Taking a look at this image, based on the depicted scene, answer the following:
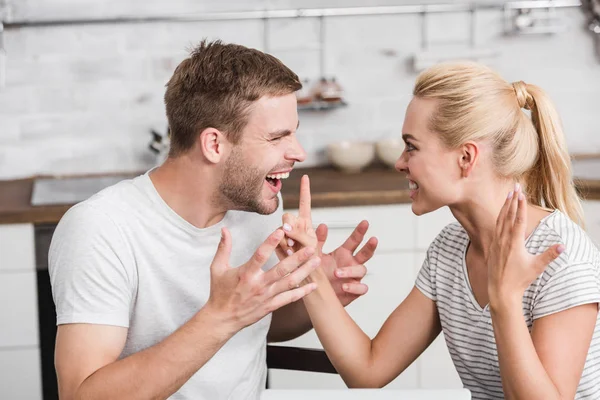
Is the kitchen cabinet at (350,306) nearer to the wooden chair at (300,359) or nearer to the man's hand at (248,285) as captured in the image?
the wooden chair at (300,359)

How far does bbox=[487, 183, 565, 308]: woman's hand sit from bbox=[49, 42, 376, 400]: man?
322mm

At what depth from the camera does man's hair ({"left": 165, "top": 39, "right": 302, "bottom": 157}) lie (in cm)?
172

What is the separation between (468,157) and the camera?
1.69m

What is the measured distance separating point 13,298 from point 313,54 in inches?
62.7

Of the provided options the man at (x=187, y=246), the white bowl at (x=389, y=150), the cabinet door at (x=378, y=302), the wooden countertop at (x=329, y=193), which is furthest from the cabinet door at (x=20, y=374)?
the white bowl at (x=389, y=150)

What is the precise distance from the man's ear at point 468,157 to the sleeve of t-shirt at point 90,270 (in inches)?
28.3

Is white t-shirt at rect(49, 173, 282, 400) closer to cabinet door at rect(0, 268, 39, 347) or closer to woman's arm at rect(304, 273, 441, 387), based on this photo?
woman's arm at rect(304, 273, 441, 387)

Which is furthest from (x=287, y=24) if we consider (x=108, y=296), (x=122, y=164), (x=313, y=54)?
(x=108, y=296)

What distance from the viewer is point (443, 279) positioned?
1806mm

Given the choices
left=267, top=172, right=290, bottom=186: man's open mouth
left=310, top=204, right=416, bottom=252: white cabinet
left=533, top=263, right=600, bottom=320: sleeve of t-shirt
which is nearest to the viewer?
left=533, top=263, right=600, bottom=320: sleeve of t-shirt

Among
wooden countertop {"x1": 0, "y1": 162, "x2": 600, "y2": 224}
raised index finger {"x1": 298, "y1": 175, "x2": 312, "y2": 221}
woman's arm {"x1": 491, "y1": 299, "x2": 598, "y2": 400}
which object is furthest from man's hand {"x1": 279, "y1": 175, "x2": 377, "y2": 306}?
wooden countertop {"x1": 0, "y1": 162, "x2": 600, "y2": 224}

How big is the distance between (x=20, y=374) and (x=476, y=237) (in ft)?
5.95

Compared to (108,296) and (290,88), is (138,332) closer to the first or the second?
(108,296)

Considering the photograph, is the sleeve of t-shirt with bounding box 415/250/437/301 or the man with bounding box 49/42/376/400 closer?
the man with bounding box 49/42/376/400
